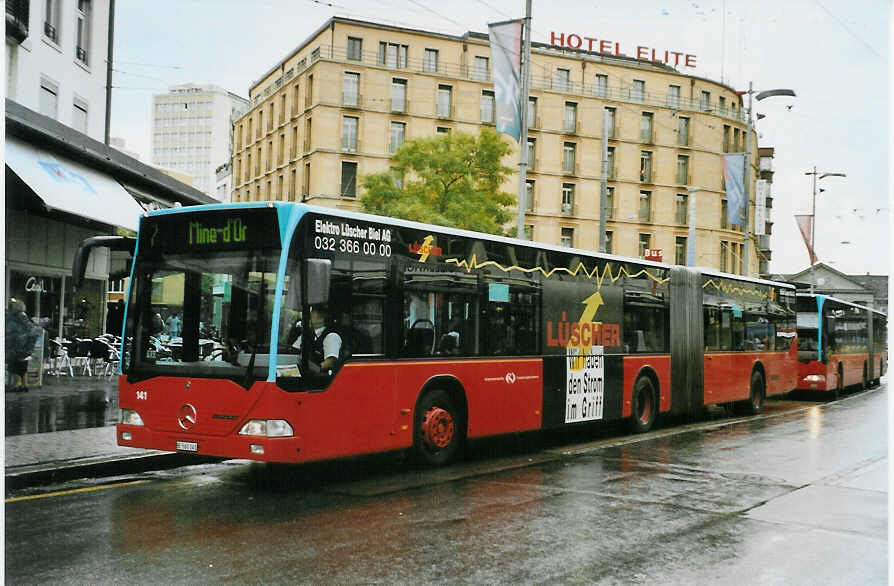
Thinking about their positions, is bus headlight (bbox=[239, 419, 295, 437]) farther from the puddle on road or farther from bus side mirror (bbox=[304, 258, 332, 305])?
the puddle on road

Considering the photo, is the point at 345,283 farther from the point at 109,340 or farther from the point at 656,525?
the point at 109,340

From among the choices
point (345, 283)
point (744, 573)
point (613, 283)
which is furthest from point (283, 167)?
point (744, 573)

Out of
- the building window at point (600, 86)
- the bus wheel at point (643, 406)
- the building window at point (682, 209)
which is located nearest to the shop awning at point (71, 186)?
the bus wheel at point (643, 406)

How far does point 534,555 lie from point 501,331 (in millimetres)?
5634

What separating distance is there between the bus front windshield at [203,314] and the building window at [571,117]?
5817 centimetres

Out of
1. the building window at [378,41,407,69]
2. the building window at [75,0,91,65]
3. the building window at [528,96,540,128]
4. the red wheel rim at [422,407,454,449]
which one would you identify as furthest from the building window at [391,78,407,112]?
the red wheel rim at [422,407,454,449]

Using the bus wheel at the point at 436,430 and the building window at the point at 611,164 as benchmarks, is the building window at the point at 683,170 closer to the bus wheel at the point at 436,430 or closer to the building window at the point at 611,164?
the building window at the point at 611,164

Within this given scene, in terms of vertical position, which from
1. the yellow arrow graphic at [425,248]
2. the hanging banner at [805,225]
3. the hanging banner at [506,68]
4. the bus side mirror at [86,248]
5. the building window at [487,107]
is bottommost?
the bus side mirror at [86,248]

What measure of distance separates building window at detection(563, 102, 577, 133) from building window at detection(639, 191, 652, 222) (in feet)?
24.6

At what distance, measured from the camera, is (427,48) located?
6062cm

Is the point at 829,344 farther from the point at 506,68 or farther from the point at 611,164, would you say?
the point at 611,164

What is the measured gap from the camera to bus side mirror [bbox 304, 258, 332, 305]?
855 cm

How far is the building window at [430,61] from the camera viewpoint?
199ft

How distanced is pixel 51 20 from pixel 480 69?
4128 cm
